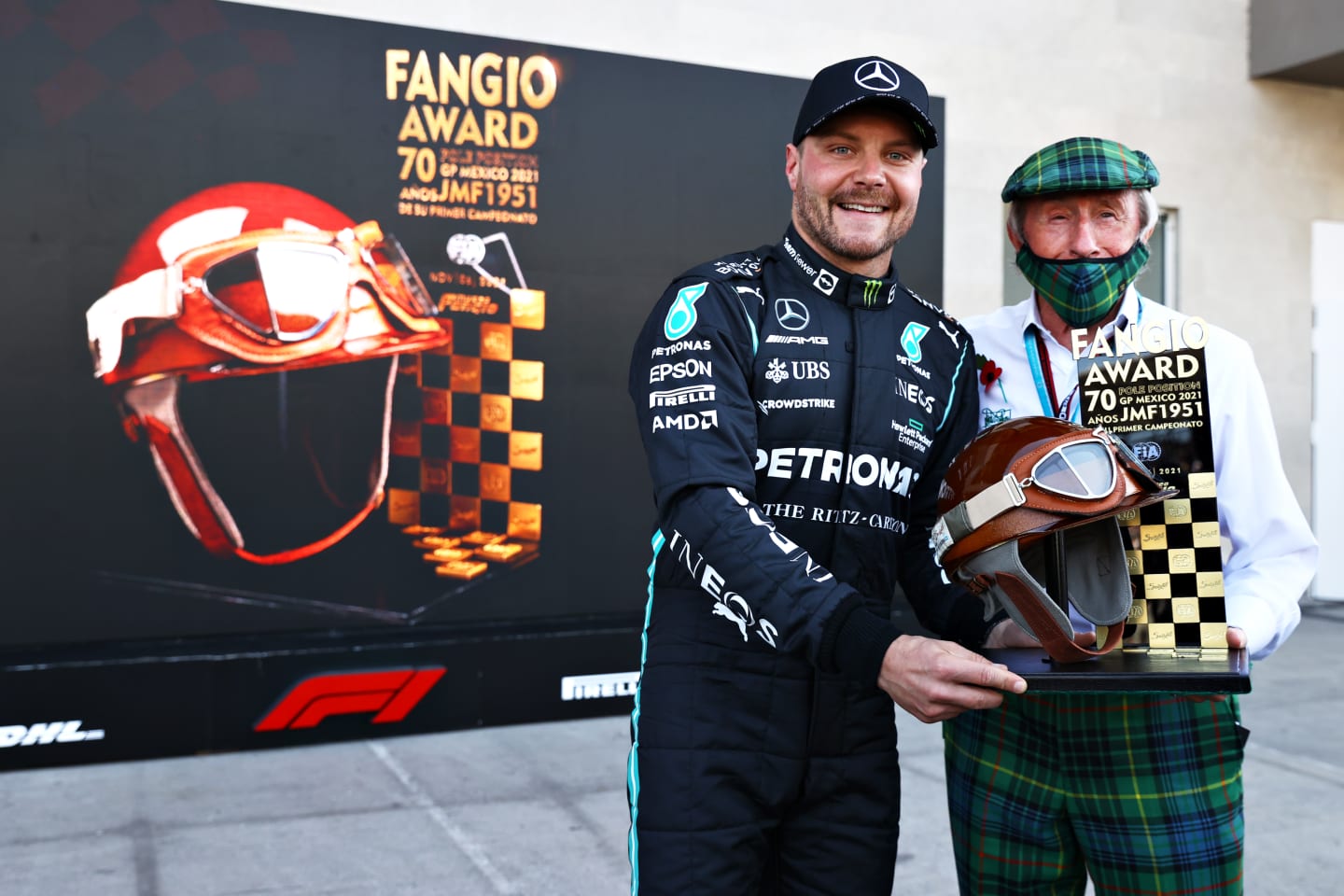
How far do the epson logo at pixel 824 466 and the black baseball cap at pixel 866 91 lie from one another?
1.75 ft

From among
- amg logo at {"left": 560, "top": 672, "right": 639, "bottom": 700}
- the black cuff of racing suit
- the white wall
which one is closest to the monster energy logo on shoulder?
the black cuff of racing suit

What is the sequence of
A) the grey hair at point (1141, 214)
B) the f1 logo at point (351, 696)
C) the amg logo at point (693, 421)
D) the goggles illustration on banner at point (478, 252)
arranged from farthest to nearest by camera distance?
the goggles illustration on banner at point (478, 252)
the f1 logo at point (351, 696)
the grey hair at point (1141, 214)
the amg logo at point (693, 421)

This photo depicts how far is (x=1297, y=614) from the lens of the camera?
1881mm

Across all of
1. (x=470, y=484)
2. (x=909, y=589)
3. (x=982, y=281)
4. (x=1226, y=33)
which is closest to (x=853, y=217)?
(x=909, y=589)

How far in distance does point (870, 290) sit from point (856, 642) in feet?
2.18

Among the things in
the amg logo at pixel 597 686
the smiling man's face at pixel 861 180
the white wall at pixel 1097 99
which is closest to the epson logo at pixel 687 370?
the smiling man's face at pixel 861 180

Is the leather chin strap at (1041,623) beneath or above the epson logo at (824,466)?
beneath

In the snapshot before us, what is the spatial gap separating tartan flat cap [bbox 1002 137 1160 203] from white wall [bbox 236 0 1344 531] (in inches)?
150

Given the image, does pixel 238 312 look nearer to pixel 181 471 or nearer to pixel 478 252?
pixel 181 471

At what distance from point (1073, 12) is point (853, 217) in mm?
5692

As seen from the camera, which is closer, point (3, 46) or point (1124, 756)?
point (1124, 756)

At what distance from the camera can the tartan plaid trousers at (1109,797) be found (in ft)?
6.06

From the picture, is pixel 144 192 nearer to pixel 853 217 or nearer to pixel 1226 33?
pixel 853 217

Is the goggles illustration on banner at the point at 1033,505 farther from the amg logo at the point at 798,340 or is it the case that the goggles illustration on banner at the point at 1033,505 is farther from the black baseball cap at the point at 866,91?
the black baseball cap at the point at 866,91
